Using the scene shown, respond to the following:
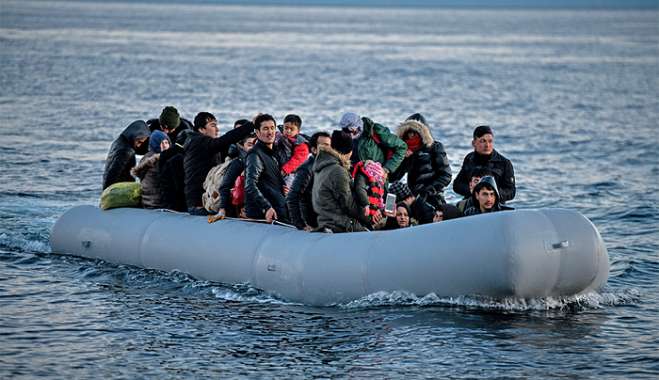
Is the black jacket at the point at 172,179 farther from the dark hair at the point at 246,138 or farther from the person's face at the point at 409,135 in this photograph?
the person's face at the point at 409,135

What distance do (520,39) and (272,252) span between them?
317 ft

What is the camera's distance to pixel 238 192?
14.2m

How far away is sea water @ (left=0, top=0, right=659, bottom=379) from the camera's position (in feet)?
37.8

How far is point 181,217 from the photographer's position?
573 inches

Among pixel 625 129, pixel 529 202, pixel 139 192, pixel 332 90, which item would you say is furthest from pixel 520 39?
pixel 139 192

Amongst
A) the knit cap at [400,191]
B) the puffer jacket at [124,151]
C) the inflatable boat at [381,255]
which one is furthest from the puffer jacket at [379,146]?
the puffer jacket at [124,151]

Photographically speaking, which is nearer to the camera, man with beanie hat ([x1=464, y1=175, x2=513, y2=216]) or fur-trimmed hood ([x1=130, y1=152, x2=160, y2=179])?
man with beanie hat ([x1=464, y1=175, x2=513, y2=216])

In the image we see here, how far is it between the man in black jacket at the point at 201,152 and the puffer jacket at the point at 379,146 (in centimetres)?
132

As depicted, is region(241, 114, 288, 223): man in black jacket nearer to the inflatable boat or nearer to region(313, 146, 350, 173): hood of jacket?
the inflatable boat

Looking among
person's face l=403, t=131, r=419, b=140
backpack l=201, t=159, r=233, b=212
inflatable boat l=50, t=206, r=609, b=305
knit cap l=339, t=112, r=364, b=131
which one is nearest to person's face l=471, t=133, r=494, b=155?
person's face l=403, t=131, r=419, b=140

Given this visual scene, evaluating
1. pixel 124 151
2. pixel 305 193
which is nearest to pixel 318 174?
pixel 305 193

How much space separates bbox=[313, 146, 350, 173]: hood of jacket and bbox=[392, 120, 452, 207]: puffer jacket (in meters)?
1.47

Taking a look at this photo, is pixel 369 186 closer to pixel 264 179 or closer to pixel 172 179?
pixel 264 179

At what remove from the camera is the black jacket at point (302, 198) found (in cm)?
1312
